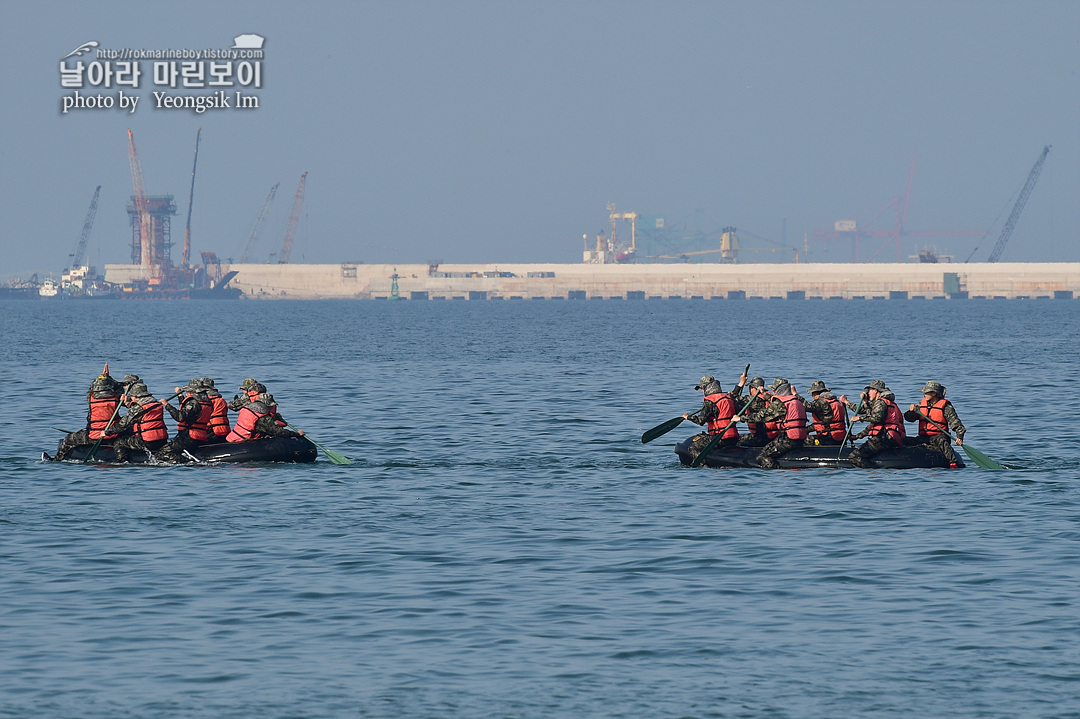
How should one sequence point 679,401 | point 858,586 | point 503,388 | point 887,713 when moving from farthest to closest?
point 503,388
point 679,401
point 858,586
point 887,713

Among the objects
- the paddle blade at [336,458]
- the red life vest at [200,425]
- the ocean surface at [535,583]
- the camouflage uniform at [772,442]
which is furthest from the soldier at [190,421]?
the camouflage uniform at [772,442]

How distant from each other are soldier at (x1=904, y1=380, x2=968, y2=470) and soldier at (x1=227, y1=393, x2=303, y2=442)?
44.4 feet

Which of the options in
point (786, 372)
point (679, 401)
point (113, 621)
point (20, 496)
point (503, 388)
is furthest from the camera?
point (786, 372)

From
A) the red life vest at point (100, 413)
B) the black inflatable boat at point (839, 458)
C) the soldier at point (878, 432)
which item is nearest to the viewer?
the soldier at point (878, 432)

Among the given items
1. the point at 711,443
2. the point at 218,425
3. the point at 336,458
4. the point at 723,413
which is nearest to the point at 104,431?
the point at 218,425

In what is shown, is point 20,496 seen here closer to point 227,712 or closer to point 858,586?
point 227,712

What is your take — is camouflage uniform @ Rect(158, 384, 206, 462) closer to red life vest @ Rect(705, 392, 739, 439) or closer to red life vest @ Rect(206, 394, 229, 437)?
red life vest @ Rect(206, 394, 229, 437)

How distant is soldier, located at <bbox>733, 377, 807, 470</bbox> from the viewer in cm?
2892

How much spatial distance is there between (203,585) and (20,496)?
9.84 m

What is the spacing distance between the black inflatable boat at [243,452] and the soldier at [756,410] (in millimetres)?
9767

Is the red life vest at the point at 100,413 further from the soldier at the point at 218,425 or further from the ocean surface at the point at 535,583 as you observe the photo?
the soldier at the point at 218,425

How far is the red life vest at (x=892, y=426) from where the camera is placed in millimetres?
28750

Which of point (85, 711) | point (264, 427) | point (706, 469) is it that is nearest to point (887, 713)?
point (85, 711)

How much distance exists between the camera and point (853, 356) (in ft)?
259
